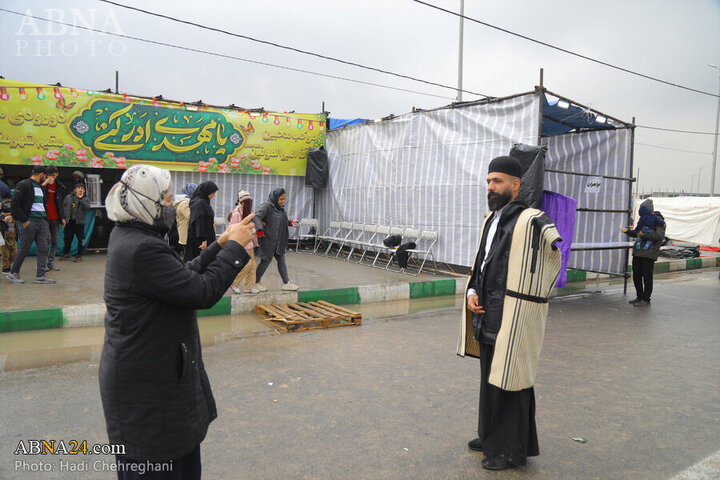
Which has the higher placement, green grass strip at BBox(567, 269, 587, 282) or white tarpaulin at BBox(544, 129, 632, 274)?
white tarpaulin at BBox(544, 129, 632, 274)

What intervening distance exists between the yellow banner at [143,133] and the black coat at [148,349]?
10.9 m

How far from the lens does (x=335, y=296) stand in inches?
311

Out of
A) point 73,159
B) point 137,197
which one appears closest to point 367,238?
point 73,159

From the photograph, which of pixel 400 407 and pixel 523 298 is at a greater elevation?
pixel 523 298

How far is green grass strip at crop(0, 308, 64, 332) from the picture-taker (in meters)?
5.71

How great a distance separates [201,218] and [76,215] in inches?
201

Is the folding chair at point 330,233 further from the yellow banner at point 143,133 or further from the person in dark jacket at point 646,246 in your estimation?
the person in dark jacket at point 646,246

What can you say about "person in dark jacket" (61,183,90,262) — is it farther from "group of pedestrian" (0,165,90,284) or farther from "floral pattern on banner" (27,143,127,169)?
"group of pedestrian" (0,165,90,284)

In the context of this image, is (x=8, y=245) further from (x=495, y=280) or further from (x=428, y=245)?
(x=495, y=280)

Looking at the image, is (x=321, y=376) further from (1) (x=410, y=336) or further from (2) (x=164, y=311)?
(2) (x=164, y=311)

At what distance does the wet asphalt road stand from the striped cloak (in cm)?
63

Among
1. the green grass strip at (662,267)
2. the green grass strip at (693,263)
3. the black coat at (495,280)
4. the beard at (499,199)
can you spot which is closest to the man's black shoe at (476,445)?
the black coat at (495,280)

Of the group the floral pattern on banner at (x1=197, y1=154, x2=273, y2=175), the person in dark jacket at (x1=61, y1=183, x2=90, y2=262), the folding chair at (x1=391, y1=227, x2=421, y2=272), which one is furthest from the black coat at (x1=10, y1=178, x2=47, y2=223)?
the folding chair at (x1=391, y1=227, x2=421, y2=272)

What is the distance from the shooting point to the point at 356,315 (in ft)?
21.9
